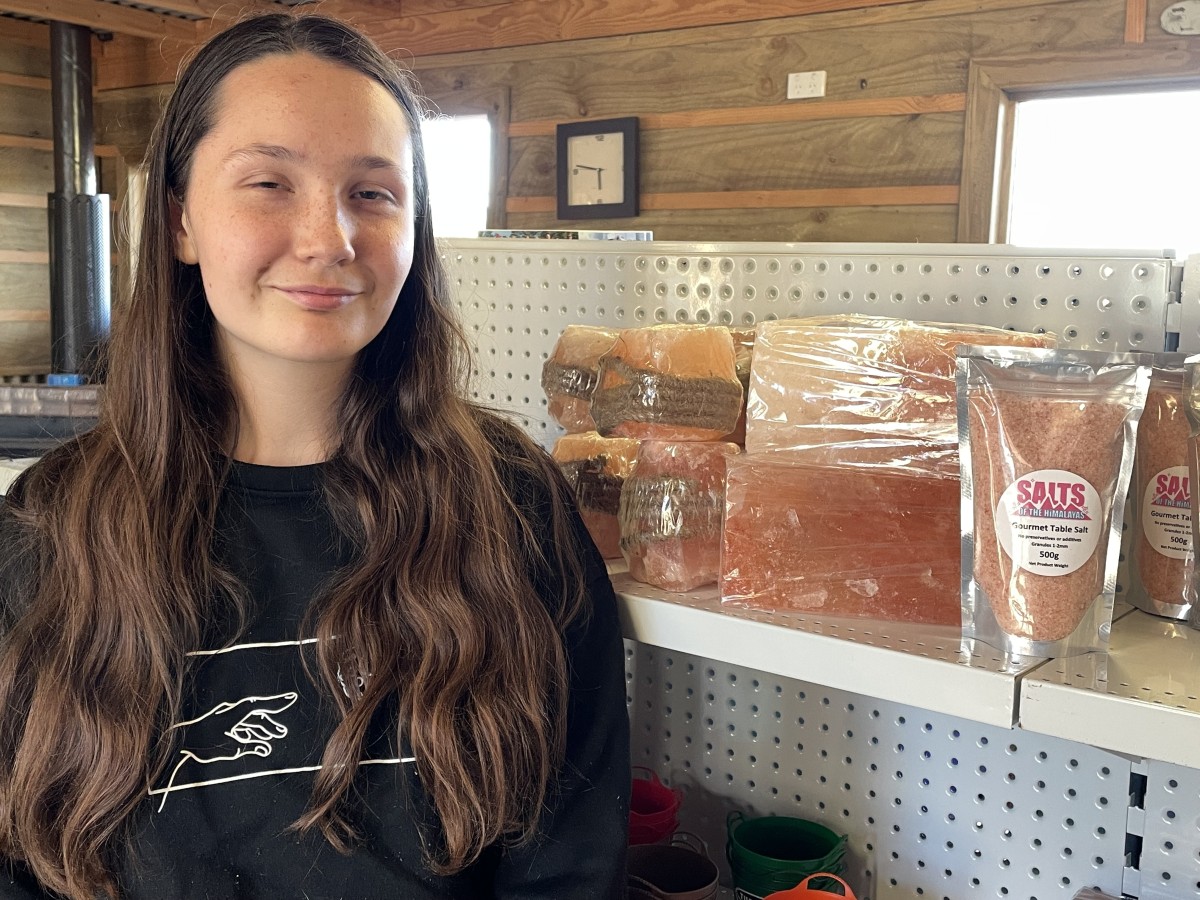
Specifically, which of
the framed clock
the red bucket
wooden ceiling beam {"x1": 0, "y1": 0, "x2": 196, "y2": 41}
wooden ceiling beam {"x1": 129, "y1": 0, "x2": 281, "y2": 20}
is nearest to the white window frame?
the framed clock

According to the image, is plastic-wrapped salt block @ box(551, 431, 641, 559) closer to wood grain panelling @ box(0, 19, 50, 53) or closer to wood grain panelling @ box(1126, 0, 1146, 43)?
wood grain panelling @ box(1126, 0, 1146, 43)

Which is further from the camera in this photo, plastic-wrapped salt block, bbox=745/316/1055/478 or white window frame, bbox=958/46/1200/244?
white window frame, bbox=958/46/1200/244

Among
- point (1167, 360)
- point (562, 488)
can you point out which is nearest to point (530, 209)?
point (562, 488)

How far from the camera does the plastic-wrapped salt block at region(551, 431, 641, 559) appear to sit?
1182 millimetres

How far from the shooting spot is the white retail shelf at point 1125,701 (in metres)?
0.75

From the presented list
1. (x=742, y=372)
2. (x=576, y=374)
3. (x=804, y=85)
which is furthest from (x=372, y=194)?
(x=804, y=85)

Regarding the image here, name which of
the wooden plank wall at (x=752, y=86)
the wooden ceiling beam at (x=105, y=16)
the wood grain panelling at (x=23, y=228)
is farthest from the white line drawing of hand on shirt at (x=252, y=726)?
the wood grain panelling at (x=23, y=228)

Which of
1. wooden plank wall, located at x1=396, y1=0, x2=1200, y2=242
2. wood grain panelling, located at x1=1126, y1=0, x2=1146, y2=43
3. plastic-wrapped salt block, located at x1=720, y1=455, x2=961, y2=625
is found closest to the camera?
plastic-wrapped salt block, located at x1=720, y1=455, x2=961, y2=625

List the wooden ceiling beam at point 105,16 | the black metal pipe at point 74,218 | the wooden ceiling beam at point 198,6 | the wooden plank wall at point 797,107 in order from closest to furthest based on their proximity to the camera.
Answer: the wooden plank wall at point 797,107, the wooden ceiling beam at point 198,6, the wooden ceiling beam at point 105,16, the black metal pipe at point 74,218

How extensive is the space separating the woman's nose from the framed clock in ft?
10.2

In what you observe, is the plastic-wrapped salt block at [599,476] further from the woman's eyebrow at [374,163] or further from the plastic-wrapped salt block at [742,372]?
the woman's eyebrow at [374,163]

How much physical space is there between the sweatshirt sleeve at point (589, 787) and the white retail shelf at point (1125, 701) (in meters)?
0.44

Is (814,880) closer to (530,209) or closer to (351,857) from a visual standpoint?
(351,857)

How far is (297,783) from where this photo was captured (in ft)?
3.45
